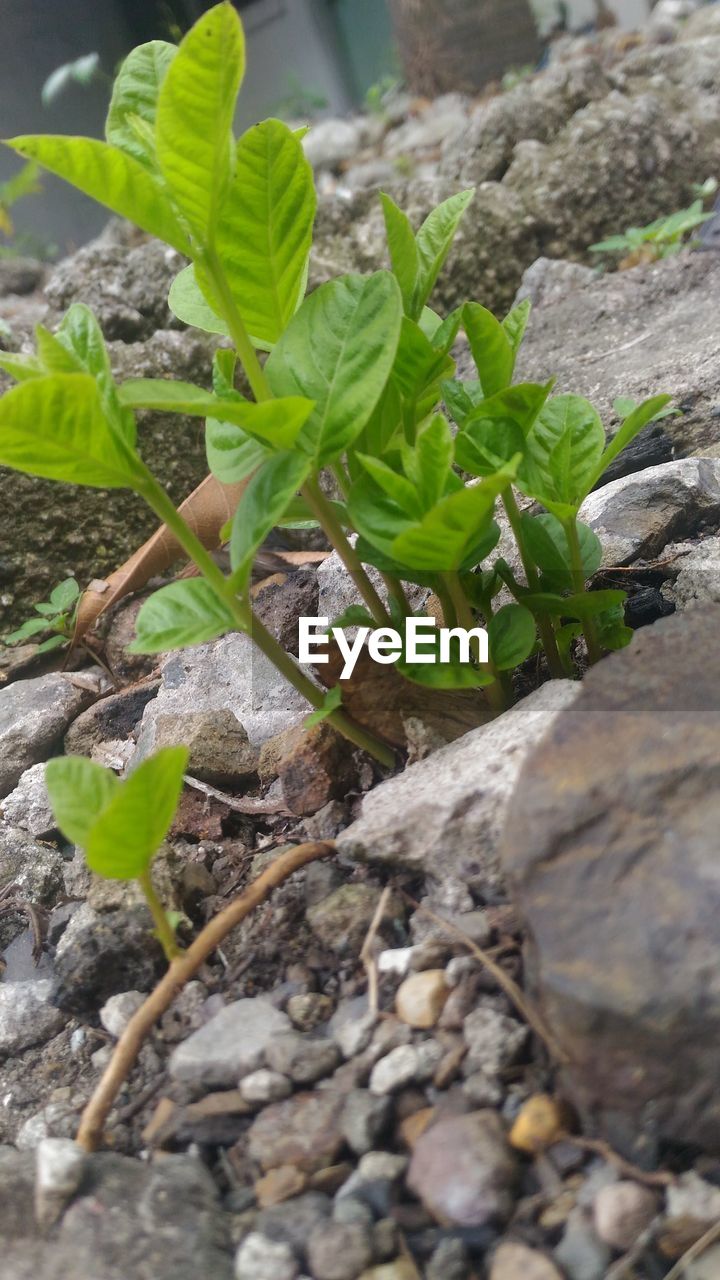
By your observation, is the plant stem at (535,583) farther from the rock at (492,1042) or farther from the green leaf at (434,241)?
the rock at (492,1042)

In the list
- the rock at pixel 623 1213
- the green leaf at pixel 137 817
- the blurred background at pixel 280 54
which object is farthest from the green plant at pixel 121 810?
the blurred background at pixel 280 54

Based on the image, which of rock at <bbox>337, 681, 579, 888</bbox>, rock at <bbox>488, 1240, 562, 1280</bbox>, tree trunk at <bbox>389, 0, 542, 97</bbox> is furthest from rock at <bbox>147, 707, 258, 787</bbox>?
tree trunk at <bbox>389, 0, 542, 97</bbox>

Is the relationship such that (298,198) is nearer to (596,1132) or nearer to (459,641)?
(459,641)

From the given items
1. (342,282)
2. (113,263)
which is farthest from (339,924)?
(113,263)

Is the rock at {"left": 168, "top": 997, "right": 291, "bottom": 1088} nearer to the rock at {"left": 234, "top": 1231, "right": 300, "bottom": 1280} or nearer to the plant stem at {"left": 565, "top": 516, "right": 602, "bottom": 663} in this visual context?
the rock at {"left": 234, "top": 1231, "right": 300, "bottom": 1280}

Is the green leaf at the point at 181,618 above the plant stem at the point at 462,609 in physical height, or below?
above

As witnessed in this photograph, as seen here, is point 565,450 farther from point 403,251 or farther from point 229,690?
point 229,690

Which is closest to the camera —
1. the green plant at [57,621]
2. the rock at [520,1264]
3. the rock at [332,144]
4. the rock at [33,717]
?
the rock at [520,1264]
